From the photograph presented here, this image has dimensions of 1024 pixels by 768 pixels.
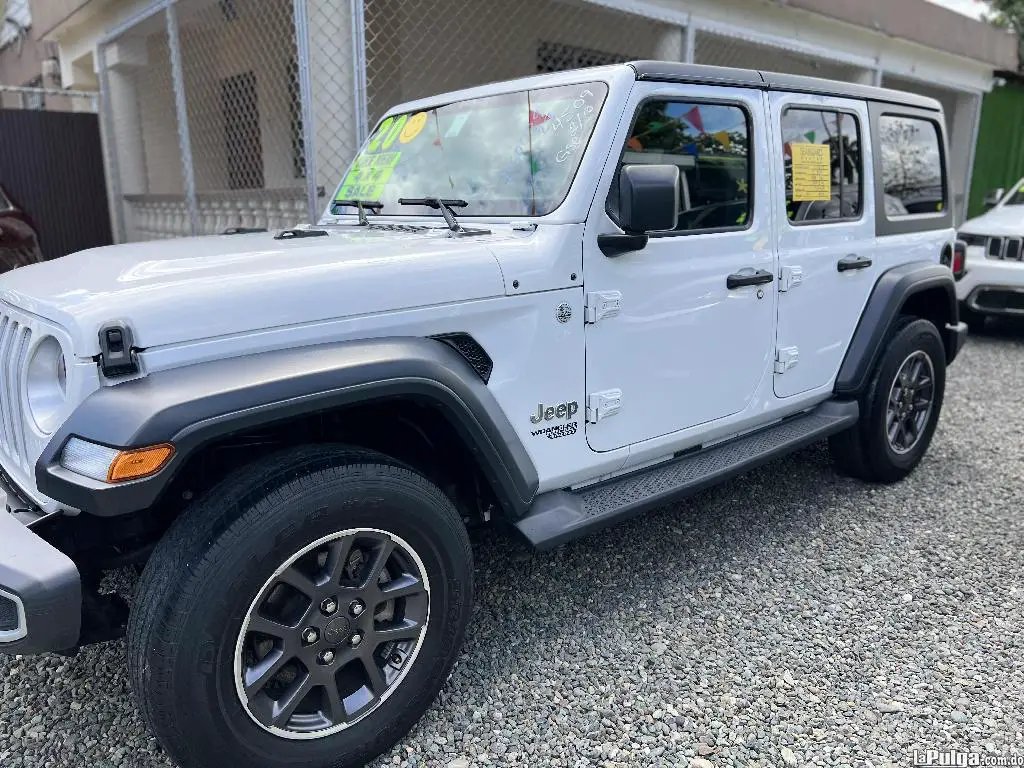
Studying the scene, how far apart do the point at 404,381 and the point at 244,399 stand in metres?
0.42

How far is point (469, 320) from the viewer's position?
230 centimetres

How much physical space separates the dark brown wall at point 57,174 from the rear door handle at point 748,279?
28.0ft

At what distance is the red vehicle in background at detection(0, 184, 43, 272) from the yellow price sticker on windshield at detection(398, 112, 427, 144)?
15.2ft

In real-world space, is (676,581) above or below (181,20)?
below

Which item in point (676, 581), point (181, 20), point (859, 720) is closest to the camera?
point (859, 720)

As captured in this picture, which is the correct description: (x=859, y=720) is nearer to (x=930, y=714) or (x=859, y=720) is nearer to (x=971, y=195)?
(x=930, y=714)

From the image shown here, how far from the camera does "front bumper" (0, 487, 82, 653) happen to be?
5.53 feet

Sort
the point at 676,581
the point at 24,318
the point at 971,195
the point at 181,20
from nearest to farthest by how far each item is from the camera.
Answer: the point at 24,318 → the point at 676,581 → the point at 181,20 → the point at 971,195

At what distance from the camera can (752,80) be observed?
3.18 metres

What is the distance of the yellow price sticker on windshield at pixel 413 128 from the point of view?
3295 mm

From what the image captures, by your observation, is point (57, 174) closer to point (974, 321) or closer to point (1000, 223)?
point (1000, 223)

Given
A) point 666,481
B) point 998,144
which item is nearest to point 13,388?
point 666,481

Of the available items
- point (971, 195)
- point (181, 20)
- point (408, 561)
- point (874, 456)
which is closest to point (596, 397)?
point (408, 561)

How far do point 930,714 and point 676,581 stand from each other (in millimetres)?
1032
